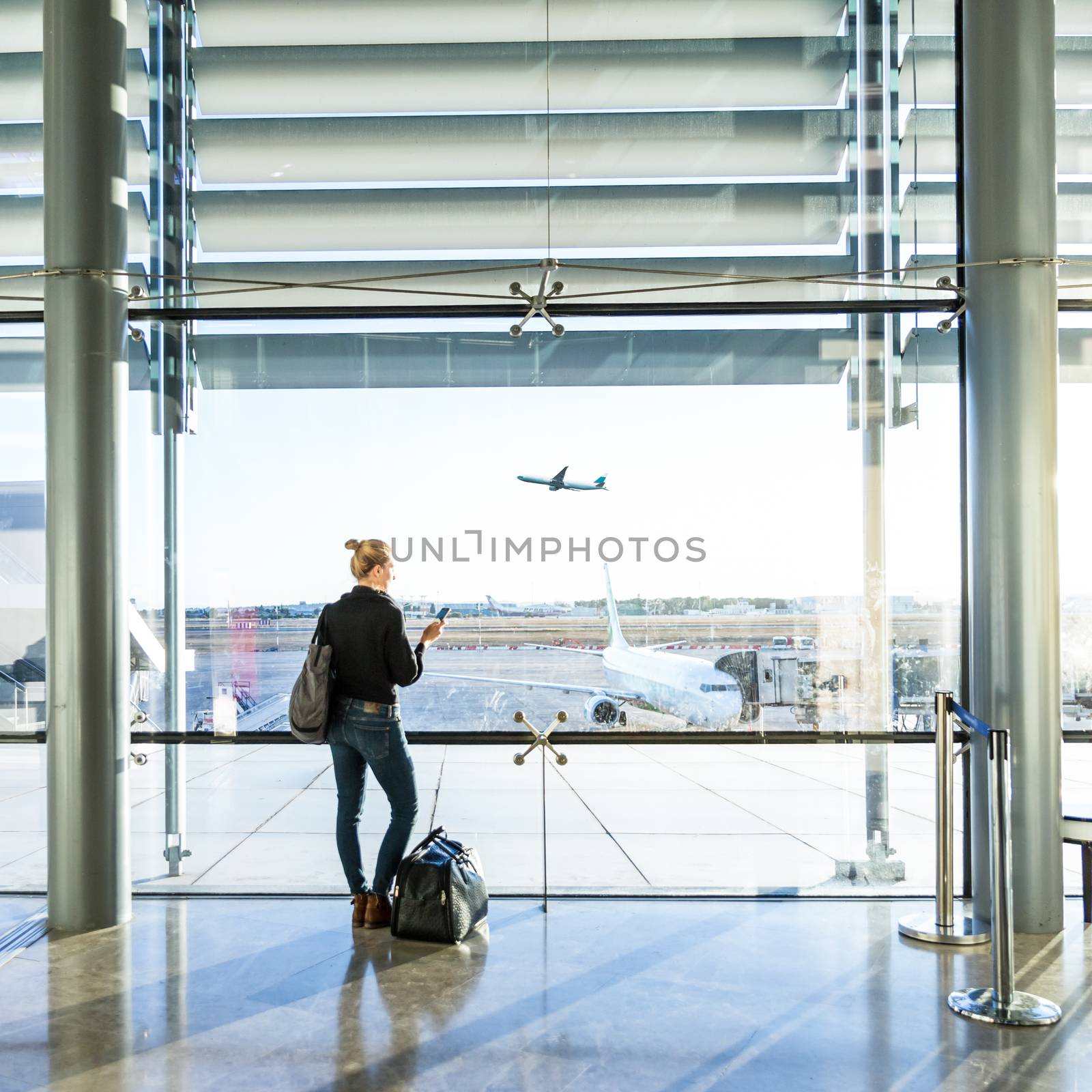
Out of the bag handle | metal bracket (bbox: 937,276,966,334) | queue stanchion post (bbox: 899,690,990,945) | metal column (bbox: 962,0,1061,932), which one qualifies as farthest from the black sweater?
metal bracket (bbox: 937,276,966,334)

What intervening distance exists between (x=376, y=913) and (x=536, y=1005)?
120cm

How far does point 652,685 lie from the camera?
569 centimetres

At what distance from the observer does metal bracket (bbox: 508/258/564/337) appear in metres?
5.69

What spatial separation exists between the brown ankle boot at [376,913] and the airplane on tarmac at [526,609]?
159cm

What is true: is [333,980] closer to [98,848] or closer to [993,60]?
[98,848]

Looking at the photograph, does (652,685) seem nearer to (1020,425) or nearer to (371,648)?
(371,648)

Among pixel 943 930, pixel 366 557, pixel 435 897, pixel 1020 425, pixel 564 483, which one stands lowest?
pixel 943 930

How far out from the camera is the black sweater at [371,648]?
4852 millimetres

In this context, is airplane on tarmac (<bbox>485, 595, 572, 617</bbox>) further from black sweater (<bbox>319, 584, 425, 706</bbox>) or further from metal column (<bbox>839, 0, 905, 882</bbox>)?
metal column (<bbox>839, 0, 905, 882</bbox>)

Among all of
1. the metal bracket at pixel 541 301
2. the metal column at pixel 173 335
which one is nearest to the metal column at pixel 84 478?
the metal column at pixel 173 335

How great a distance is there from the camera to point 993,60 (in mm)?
5184

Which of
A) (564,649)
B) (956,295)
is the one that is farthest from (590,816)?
(956,295)

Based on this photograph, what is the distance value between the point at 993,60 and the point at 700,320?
188 cm

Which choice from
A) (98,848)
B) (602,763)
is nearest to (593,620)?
(602,763)
